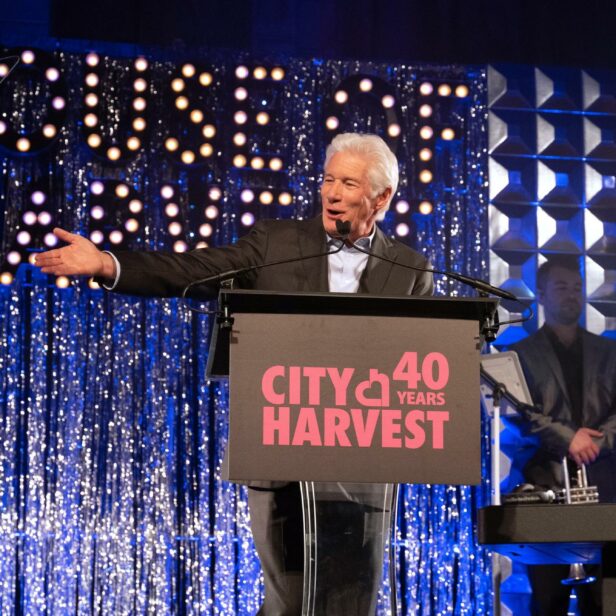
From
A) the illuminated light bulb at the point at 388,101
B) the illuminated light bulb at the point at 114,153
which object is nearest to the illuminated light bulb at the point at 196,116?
the illuminated light bulb at the point at 114,153

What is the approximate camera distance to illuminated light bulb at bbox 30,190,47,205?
4312mm

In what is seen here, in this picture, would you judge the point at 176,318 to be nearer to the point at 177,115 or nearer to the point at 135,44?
the point at 177,115

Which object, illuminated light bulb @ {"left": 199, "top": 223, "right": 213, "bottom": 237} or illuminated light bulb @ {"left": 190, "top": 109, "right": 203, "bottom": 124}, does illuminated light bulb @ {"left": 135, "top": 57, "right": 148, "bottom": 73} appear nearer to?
illuminated light bulb @ {"left": 190, "top": 109, "right": 203, "bottom": 124}

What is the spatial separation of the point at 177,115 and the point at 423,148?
3.51 ft

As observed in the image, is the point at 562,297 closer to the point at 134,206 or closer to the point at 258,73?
the point at 258,73

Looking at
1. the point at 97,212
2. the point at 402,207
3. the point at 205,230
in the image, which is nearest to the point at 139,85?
the point at 97,212

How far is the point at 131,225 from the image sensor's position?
4316 millimetres

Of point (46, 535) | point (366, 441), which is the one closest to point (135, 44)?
point (46, 535)

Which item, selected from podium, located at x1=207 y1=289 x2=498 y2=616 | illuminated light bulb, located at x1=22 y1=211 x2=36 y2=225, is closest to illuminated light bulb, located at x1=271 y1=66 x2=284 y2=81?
illuminated light bulb, located at x1=22 y1=211 x2=36 y2=225

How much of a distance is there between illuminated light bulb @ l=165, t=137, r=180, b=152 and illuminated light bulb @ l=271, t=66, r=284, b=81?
0.51 meters

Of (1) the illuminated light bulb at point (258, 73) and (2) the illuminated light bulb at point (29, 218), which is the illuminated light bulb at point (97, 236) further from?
(1) the illuminated light bulb at point (258, 73)

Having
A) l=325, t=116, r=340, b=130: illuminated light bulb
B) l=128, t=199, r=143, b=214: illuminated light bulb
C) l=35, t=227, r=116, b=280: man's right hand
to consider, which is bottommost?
l=35, t=227, r=116, b=280: man's right hand

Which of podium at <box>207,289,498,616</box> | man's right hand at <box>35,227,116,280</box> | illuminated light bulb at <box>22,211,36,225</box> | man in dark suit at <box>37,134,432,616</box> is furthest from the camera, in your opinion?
illuminated light bulb at <box>22,211,36,225</box>

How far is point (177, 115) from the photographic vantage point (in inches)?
175
